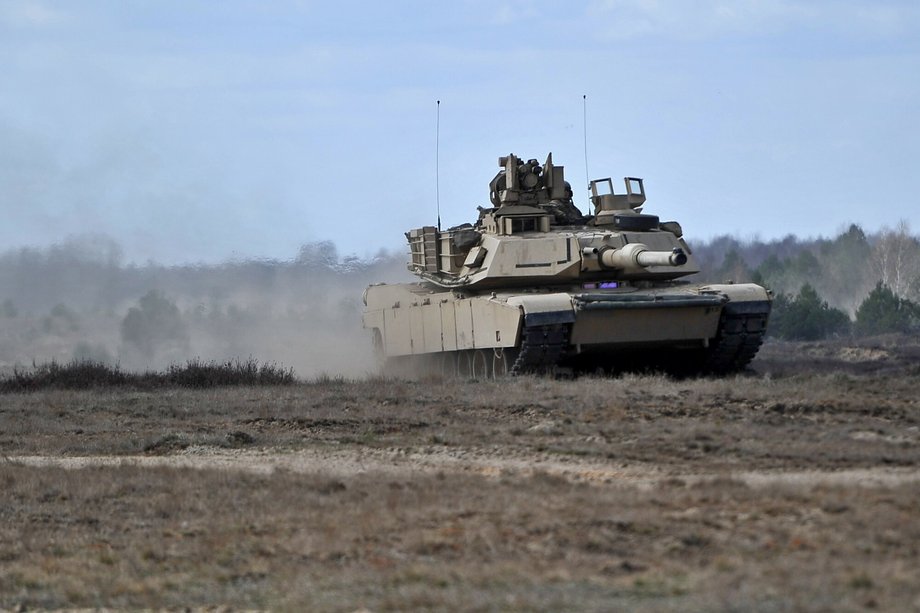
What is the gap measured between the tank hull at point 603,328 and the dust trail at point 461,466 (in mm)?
6734

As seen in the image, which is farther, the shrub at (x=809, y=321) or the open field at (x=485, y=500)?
the shrub at (x=809, y=321)

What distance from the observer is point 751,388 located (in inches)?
668

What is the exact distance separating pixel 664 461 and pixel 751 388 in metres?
5.16

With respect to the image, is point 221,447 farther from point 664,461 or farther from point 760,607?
point 760,607

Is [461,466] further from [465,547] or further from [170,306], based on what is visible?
[170,306]

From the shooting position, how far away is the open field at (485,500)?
7.41 m

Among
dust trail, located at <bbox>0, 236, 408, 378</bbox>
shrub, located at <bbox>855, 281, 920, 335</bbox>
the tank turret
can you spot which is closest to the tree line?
shrub, located at <bbox>855, 281, 920, 335</bbox>

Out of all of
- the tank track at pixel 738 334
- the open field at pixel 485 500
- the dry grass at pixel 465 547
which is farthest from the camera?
the tank track at pixel 738 334

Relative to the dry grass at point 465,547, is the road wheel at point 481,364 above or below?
above

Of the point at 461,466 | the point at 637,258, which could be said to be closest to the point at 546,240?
the point at 637,258

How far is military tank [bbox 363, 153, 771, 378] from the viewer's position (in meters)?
21.0

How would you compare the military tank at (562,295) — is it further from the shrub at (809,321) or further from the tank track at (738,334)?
the shrub at (809,321)

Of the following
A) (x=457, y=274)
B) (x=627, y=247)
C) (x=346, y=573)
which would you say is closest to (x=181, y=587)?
(x=346, y=573)

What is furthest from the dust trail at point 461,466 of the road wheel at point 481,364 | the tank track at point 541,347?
the road wheel at point 481,364
